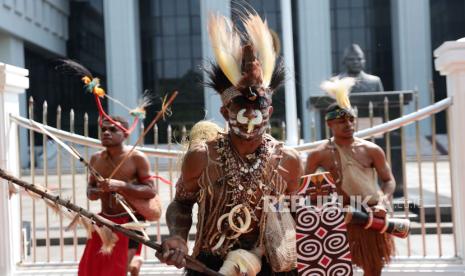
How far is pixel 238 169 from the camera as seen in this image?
3.21 m

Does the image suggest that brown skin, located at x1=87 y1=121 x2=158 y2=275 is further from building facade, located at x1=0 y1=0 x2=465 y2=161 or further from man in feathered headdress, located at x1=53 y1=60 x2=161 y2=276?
building facade, located at x1=0 y1=0 x2=465 y2=161

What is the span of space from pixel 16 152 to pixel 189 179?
146 inches

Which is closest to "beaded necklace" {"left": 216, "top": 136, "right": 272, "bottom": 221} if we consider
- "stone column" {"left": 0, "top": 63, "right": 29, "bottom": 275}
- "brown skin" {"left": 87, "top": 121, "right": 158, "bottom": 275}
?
"brown skin" {"left": 87, "top": 121, "right": 158, "bottom": 275}

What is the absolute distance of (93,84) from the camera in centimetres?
540

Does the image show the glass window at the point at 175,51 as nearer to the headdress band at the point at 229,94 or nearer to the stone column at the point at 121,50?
the stone column at the point at 121,50

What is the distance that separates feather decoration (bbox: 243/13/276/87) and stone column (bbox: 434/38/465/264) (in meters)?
3.03

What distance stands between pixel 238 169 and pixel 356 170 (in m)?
2.07

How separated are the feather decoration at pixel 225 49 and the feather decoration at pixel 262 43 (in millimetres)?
82

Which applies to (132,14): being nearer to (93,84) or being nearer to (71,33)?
(71,33)

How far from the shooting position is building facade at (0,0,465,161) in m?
29.6

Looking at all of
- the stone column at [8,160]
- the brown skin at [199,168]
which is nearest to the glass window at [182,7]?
the stone column at [8,160]

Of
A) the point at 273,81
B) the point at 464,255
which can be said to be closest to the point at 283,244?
the point at 273,81

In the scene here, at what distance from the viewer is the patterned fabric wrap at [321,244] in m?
3.71

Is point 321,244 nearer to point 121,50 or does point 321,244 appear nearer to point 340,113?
point 340,113
